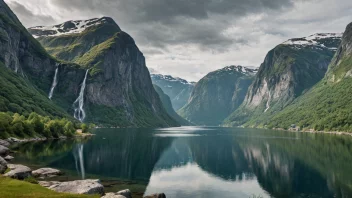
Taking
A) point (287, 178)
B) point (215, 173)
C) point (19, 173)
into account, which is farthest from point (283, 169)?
point (19, 173)

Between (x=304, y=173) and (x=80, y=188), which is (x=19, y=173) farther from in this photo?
(x=304, y=173)

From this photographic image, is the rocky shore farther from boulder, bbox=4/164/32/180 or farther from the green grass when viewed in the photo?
the green grass

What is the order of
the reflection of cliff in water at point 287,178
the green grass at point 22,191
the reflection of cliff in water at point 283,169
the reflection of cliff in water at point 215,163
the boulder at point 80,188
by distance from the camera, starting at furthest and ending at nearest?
the reflection of cliff in water at point 215,163
the reflection of cliff in water at point 283,169
the reflection of cliff in water at point 287,178
the boulder at point 80,188
the green grass at point 22,191

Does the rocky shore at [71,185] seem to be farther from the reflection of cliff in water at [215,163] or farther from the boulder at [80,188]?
the reflection of cliff in water at [215,163]

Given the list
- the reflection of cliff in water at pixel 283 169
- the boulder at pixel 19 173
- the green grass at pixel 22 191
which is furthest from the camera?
the reflection of cliff in water at pixel 283 169

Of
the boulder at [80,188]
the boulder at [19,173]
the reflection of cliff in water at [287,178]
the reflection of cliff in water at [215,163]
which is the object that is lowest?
the reflection of cliff in water at [215,163]

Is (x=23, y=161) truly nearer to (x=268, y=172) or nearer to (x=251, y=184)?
(x=251, y=184)

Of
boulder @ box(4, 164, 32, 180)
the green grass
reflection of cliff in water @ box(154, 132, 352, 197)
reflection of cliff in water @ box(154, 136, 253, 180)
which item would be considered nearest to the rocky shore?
boulder @ box(4, 164, 32, 180)

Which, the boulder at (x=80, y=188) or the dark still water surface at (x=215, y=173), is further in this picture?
the dark still water surface at (x=215, y=173)

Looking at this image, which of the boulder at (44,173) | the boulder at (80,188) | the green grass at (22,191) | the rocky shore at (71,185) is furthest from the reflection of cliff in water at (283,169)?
the green grass at (22,191)

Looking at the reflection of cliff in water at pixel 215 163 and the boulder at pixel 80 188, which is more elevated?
the boulder at pixel 80 188

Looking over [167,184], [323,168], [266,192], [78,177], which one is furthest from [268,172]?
[78,177]
